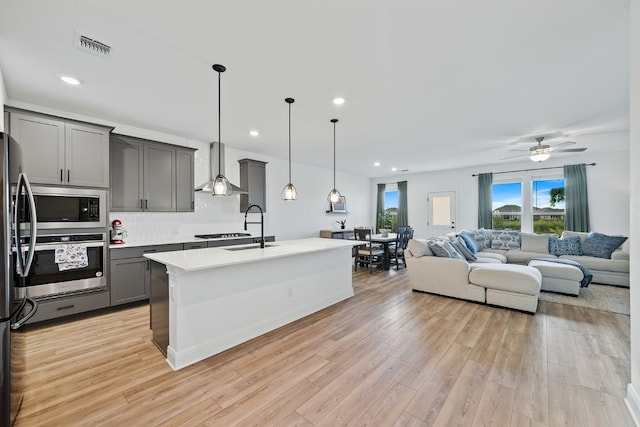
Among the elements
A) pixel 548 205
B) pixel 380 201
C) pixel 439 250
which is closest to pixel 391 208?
pixel 380 201

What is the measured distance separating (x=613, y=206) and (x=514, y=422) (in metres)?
6.75

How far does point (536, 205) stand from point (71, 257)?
925cm

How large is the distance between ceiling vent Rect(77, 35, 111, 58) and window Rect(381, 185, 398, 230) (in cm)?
826

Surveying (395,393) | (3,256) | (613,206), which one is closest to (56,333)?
(3,256)

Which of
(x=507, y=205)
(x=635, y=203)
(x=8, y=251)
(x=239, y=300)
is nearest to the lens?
(x=8, y=251)

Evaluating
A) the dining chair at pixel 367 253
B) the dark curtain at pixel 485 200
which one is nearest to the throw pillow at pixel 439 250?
the dining chair at pixel 367 253

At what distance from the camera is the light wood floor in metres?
1.78

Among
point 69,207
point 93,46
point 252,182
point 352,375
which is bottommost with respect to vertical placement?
point 352,375

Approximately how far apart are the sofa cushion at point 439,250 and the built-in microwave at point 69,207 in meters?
4.73

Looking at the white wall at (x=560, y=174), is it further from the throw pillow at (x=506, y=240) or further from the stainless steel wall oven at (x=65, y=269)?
the stainless steel wall oven at (x=65, y=269)

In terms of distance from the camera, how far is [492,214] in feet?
24.3

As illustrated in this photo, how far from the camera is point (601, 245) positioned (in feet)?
16.7

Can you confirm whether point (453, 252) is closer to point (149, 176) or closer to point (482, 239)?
point (482, 239)

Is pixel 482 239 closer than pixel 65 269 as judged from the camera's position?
No
